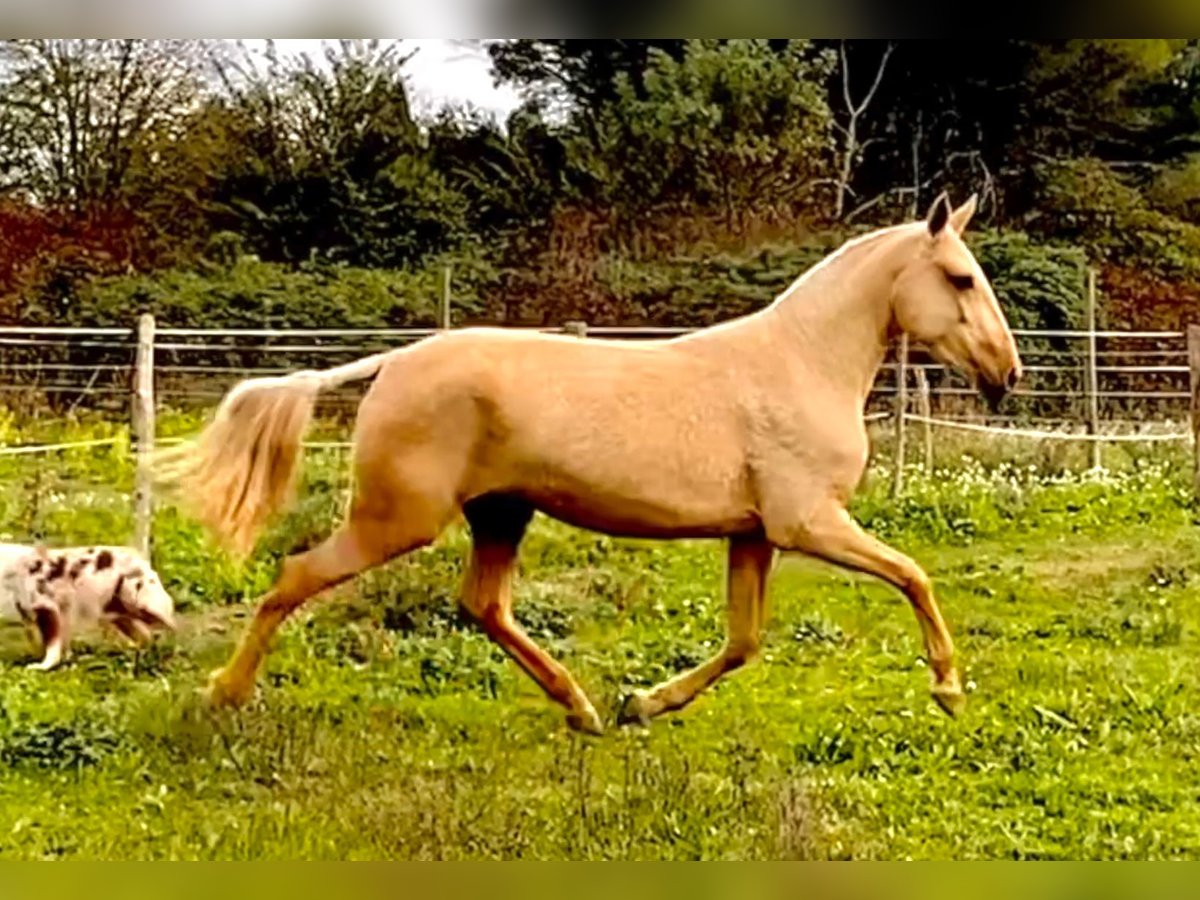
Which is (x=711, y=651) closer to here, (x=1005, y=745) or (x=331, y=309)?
(x=1005, y=745)

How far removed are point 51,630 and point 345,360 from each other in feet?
2.45

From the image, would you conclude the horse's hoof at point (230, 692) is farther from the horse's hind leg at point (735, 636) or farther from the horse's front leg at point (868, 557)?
the horse's front leg at point (868, 557)

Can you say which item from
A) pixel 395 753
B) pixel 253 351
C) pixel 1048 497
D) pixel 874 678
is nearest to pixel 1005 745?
pixel 874 678

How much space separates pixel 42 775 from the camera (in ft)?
10.9

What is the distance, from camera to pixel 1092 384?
3.40 metres

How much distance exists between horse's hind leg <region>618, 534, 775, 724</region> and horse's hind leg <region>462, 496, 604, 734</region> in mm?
92

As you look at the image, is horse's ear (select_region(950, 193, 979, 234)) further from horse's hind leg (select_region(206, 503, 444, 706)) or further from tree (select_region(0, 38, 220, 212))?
tree (select_region(0, 38, 220, 212))

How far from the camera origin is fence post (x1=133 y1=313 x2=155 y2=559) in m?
3.34

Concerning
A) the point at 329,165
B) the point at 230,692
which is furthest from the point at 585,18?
the point at 230,692

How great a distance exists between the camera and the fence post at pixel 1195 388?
3369mm

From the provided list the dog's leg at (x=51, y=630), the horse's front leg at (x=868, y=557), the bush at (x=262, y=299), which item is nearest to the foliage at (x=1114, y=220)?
the horse's front leg at (x=868, y=557)

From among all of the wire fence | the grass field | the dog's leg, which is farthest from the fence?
the dog's leg

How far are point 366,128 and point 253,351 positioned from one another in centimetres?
48

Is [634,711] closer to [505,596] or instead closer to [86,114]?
[505,596]
